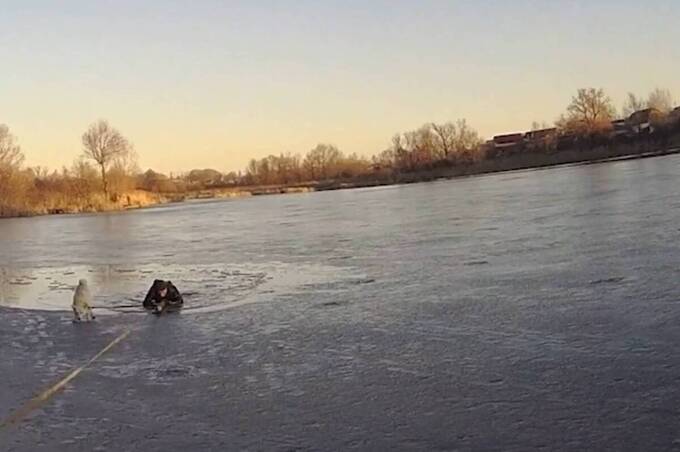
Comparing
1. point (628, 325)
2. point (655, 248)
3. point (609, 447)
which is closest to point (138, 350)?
point (628, 325)

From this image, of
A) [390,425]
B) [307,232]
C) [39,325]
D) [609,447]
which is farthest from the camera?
[307,232]

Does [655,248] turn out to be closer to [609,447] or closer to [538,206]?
[609,447]

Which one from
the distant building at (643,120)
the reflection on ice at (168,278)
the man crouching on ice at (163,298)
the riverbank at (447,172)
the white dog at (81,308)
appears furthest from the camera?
the distant building at (643,120)

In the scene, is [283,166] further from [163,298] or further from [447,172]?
[163,298]

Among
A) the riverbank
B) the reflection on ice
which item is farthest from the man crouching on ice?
the riverbank

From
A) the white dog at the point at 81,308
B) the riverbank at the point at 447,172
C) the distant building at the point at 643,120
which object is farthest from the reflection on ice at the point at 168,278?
the distant building at the point at 643,120

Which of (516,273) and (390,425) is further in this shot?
(516,273)

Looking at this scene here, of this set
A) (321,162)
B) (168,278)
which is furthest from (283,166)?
(168,278)

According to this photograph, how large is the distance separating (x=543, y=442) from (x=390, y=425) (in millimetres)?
1027

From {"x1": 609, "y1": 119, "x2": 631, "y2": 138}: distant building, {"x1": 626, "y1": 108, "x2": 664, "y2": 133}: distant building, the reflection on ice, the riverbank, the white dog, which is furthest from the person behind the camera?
{"x1": 609, "y1": 119, "x2": 631, "y2": 138}: distant building

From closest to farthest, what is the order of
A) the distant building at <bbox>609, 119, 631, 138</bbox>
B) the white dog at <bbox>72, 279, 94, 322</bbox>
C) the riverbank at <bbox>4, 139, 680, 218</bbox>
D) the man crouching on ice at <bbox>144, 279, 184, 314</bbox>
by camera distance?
1. the white dog at <bbox>72, 279, 94, 322</bbox>
2. the man crouching on ice at <bbox>144, 279, 184, 314</bbox>
3. the riverbank at <bbox>4, 139, 680, 218</bbox>
4. the distant building at <bbox>609, 119, 631, 138</bbox>

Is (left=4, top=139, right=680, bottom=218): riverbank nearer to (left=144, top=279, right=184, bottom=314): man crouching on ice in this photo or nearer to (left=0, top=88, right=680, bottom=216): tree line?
(left=0, top=88, right=680, bottom=216): tree line

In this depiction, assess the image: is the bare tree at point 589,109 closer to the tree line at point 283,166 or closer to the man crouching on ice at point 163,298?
the tree line at point 283,166

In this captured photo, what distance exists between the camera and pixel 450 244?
52.9 ft
